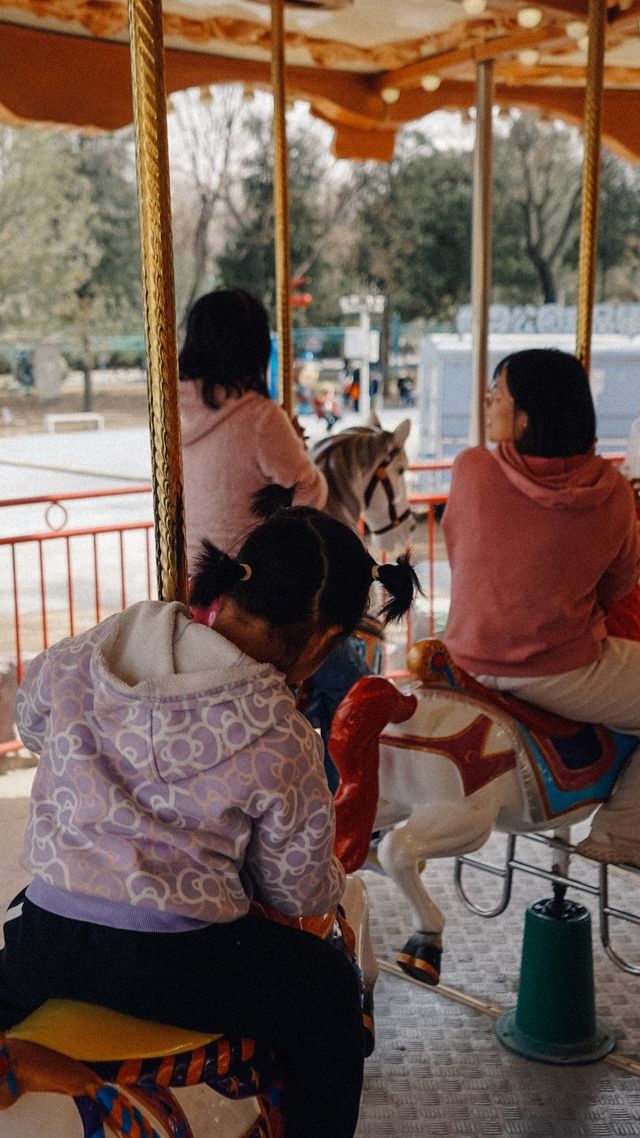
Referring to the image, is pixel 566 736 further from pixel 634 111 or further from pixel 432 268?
pixel 432 268

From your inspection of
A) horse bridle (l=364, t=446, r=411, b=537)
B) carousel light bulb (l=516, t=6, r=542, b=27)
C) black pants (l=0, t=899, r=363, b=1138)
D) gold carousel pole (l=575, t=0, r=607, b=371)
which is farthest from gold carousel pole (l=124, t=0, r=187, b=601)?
carousel light bulb (l=516, t=6, r=542, b=27)

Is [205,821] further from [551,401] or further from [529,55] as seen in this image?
[529,55]

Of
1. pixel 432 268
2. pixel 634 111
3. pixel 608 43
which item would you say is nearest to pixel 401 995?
pixel 608 43

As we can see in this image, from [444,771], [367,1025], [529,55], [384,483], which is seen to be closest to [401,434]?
[384,483]

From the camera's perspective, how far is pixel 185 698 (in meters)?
1.25

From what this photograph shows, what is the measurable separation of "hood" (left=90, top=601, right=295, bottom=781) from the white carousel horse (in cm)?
87

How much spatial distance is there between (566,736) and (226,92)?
2102 centimetres

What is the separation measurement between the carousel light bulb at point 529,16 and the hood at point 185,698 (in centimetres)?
269

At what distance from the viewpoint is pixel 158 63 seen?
153cm

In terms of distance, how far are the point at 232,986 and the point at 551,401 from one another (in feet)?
4.75

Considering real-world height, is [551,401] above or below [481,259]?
below

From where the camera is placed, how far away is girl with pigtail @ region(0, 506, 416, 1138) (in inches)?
49.1

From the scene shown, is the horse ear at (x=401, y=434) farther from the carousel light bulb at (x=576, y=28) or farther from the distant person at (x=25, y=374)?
the distant person at (x=25, y=374)

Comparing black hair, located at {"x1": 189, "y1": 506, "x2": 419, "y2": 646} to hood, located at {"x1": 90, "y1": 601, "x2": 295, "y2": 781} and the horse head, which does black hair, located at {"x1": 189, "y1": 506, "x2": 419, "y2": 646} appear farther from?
the horse head
